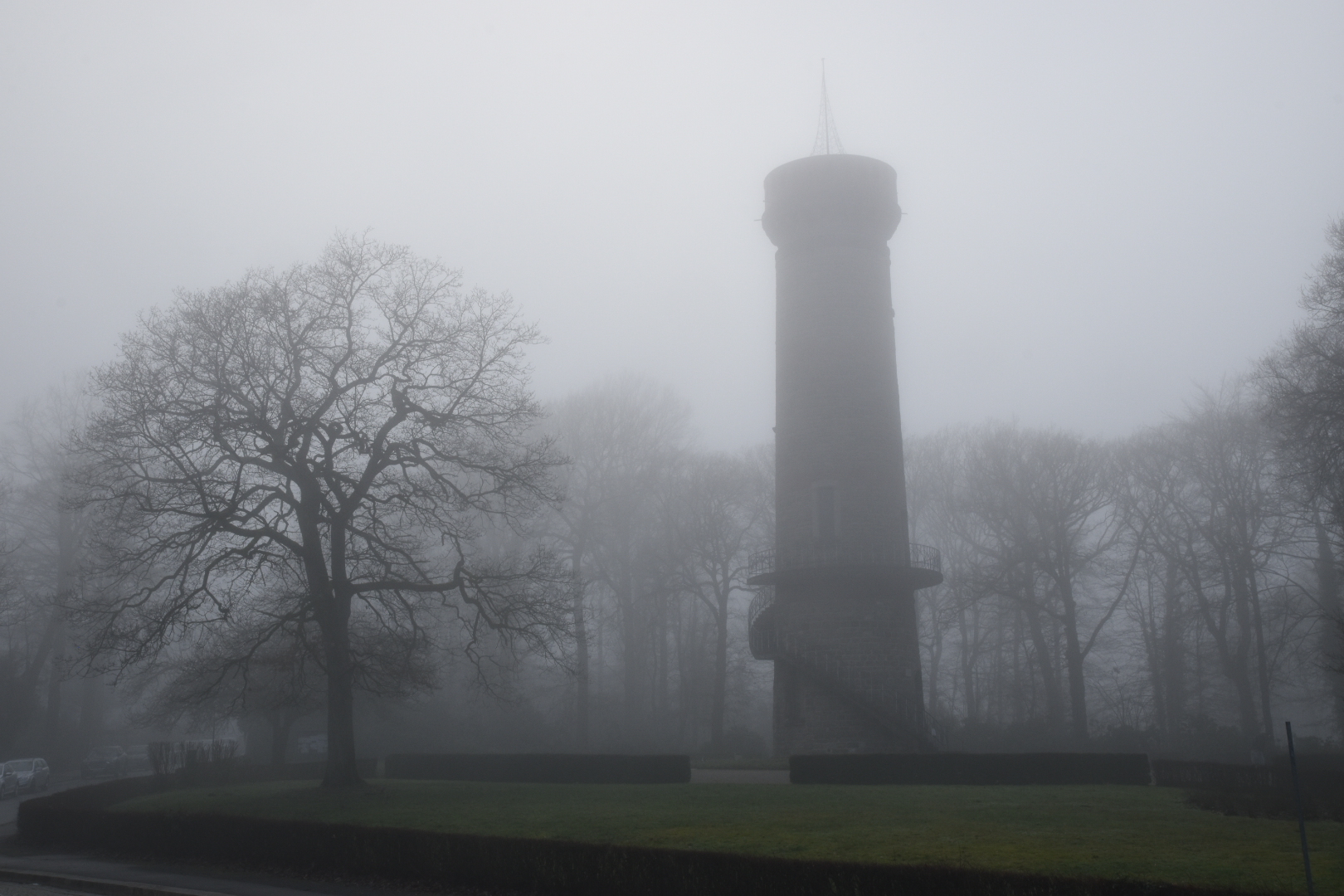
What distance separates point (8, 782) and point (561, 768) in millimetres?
22374

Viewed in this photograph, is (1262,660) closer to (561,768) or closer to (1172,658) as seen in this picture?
(1172,658)

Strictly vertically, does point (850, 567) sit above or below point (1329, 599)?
above

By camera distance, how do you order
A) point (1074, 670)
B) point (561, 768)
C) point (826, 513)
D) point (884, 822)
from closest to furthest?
point (884, 822), point (561, 768), point (826, 513), point (1074, 670)

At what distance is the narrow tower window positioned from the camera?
31.9m

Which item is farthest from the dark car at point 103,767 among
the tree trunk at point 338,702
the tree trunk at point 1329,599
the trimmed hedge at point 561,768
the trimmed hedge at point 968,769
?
the tree trunk at point 1329,599

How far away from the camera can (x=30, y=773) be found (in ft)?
131

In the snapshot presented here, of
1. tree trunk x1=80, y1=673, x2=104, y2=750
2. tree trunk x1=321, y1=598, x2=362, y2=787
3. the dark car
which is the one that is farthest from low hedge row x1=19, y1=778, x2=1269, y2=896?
tree trunk x1=80, y1=673, x2=104, y2=750

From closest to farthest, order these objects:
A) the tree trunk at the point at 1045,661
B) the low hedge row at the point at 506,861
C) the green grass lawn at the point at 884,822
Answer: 1. the low hedge row at the point at 506,861
2. the green grass lawn at the point at 884,822
3. the tree trunk at the point at 1045,661

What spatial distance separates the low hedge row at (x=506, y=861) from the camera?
12039 millimetres

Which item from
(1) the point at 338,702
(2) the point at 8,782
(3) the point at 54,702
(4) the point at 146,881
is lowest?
(4) the point at 146,881

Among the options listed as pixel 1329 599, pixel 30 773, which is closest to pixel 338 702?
pixel 30 773

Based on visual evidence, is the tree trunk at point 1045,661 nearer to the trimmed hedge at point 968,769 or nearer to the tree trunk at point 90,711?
the trimmed hedge at point 968,769

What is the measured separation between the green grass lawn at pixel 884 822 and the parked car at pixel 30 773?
1813 centimetres

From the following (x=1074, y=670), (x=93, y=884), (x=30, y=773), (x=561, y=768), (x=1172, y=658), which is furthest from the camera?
(x=1172, y=658)
